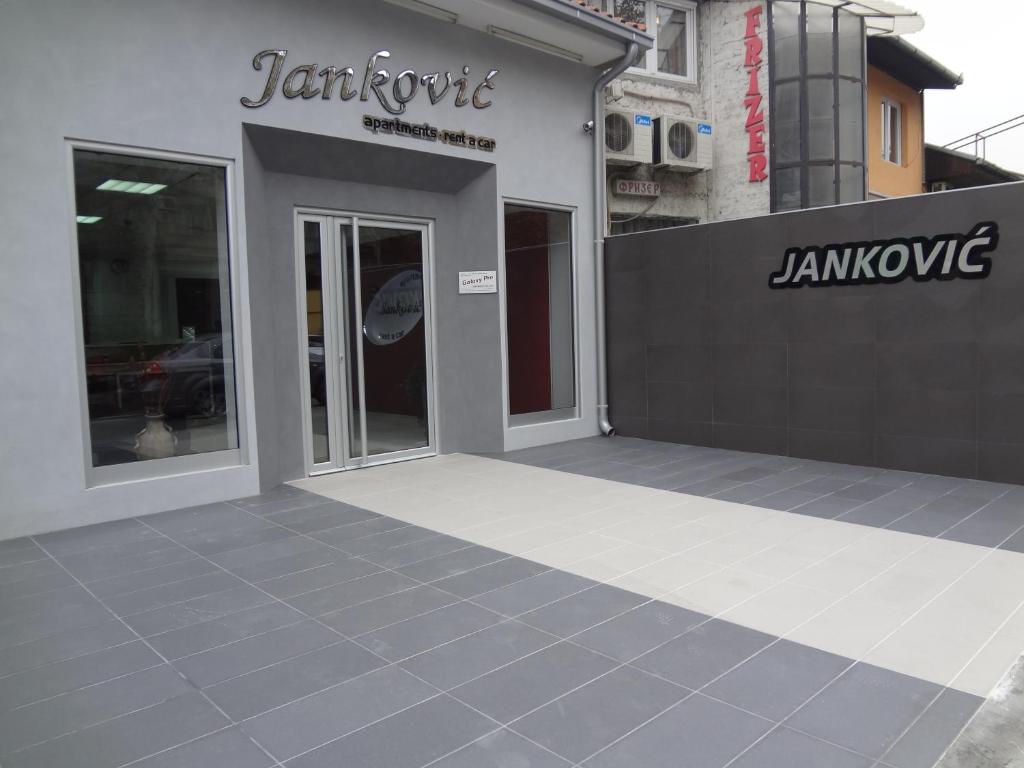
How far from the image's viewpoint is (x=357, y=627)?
3.34 meters

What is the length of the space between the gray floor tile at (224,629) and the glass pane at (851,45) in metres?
12.9

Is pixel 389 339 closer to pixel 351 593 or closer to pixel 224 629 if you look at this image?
pixel 351 593

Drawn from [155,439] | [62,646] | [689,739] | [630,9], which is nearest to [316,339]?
[155,439]

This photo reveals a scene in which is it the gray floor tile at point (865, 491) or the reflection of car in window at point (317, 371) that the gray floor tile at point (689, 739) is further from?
the reflection of car in window at point (317, 371)

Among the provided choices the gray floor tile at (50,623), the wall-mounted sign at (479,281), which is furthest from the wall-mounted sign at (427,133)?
the gray floor tile at (50,623)

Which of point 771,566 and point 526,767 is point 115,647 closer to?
point 526,767

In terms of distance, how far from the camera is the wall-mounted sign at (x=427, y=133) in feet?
21.6

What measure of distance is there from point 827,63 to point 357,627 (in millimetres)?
12691

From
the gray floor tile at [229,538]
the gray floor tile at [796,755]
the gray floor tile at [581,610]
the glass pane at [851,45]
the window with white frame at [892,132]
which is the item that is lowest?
the gray floor tile at [796,755]

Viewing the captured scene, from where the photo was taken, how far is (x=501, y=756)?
231 centimetres

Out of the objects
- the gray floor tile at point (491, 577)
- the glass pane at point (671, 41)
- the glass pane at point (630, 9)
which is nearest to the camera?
the gray floor tile at point (491, 577)

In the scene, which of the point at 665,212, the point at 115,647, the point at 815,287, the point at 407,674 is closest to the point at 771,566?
the point at 407,674

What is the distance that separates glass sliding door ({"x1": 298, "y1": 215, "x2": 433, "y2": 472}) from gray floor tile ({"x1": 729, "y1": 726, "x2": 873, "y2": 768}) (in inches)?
204

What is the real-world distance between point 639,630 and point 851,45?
12737mm
